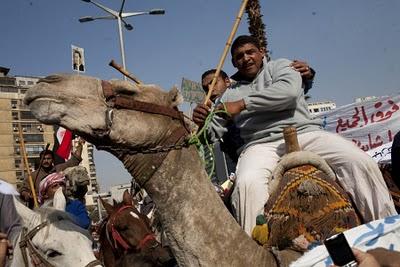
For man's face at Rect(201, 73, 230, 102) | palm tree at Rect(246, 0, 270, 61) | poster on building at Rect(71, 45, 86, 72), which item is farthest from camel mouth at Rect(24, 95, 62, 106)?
palm tree at Rect(246, 0, 270, 61)

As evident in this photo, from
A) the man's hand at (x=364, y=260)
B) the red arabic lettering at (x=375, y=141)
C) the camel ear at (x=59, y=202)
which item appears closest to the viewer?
the man's hand at (x=364, y=260)

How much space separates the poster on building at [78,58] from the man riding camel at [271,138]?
13061 millimetres

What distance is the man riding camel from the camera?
133 inches

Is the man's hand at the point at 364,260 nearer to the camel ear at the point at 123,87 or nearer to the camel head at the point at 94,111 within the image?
the camel head at the point at 94,111

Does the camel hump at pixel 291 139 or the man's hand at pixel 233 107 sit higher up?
the man's hand at pixel 233 107

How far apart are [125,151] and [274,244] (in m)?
1.34

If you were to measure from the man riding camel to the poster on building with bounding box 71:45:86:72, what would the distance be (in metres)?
13.1

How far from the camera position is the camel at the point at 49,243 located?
3887 mm

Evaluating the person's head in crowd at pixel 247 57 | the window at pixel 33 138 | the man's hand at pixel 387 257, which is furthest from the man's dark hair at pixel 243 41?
the window at pixel 33 138

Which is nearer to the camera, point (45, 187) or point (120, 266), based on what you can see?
point (120, 266)

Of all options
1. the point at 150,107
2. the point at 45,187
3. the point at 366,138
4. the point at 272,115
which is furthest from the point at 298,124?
the point at 366,138

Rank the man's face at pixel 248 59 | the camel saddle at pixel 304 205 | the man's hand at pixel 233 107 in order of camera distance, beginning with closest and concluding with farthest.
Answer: the camel saddle at pixel 304 205 → the man's hand at pixel 233 107 → the man's face at pixel 248 59

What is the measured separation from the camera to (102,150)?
2674 mm

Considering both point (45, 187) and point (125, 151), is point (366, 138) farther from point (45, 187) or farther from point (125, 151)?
point (125, 151)
